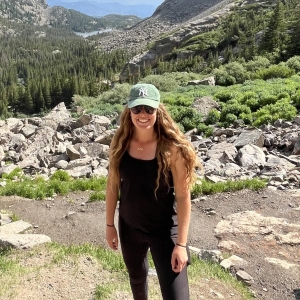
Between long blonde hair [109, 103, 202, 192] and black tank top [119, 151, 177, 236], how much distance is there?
8 centimetres

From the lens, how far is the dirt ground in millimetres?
5312

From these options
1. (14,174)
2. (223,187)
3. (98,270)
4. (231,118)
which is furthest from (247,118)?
(98,270)

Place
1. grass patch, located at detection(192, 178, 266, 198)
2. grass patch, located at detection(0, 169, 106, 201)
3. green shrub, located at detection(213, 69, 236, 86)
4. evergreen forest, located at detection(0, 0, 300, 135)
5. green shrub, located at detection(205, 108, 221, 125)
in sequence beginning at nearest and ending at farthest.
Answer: grass patch, located at detection(192, 178, 266, 198)
grass patch, located at detection(0, 169, 106, 201)
green shrub, located at detection(205, 108, 221, 125)
evergreen forest, located at detection(0, 0, 300, 135)
green shrub, located at detection(213, 69, 236, 86)

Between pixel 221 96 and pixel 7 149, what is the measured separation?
1146 cm

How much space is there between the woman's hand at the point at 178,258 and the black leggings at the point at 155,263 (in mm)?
77

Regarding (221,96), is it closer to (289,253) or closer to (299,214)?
(299,214)

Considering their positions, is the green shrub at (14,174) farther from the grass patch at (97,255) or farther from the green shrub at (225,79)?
the green shrub at (225,79)

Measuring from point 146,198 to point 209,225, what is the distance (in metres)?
4.69

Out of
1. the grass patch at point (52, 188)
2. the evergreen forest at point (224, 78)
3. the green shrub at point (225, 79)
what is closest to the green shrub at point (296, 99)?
the evergreen forest at point (224, 78)

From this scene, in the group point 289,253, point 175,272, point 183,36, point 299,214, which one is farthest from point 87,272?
point 183,36

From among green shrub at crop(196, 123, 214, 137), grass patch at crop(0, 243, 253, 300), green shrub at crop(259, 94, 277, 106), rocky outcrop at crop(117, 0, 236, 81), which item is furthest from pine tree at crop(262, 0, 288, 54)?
grass patch at crop(0, 243, 253, 300)

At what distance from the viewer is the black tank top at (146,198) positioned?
10.1ft

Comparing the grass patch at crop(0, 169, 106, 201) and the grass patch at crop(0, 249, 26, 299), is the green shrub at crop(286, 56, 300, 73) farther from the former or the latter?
the grass patch at crop(0, 249, 26, 299)

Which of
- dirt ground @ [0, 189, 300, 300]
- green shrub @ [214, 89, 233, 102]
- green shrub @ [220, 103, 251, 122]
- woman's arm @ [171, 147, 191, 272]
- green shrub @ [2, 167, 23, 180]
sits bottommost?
green shrub @ [2, 167, 23, 180]
